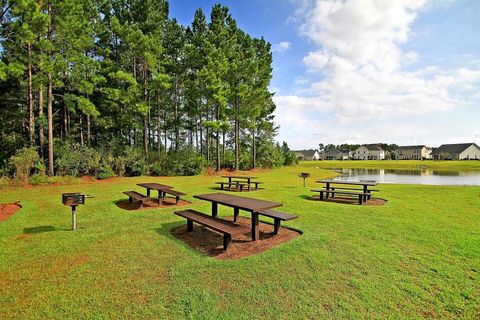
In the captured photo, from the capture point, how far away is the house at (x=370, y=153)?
9089 centimetres

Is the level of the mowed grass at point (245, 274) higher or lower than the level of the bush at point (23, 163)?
lower

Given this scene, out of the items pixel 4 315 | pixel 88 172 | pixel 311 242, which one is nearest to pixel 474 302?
pixel 311 242

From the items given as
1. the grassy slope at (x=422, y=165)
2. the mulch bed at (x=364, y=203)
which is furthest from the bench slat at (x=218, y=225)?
the grassy slope at (x=422, y=165)

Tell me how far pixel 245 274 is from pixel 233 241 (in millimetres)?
1539

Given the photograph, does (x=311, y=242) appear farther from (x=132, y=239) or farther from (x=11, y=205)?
(x=11, y=205)

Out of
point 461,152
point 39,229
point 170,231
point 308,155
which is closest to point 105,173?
point 39,229

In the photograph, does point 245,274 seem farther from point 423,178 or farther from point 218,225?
point 423,178

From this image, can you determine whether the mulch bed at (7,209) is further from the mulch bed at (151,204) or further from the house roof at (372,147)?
the house roof at (372,147)

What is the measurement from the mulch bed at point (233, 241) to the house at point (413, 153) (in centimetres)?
10178

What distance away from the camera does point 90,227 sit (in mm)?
6695

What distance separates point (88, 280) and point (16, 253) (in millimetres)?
2329

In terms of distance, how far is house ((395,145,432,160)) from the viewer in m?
87.7

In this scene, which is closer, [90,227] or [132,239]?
[132,239]

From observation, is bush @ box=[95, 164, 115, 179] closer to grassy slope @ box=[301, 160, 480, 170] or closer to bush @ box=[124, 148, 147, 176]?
bush @ box=[124, 148, 147, 176]
